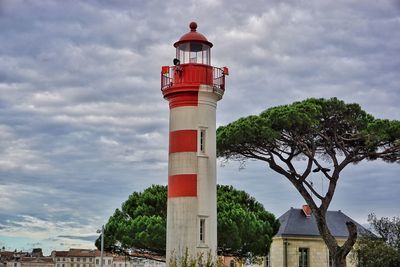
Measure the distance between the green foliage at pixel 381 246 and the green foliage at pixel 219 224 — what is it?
5104 mm

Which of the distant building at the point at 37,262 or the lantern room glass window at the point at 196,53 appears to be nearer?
the lantern room glass window at the point at 196,53

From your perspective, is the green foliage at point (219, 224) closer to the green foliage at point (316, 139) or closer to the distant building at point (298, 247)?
the green foliage at point (316, 139)

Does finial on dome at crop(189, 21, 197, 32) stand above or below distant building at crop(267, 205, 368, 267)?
above

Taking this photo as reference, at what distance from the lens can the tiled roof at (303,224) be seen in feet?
157

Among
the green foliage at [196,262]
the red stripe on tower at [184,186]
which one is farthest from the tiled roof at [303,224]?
the green foliage at [196,262]

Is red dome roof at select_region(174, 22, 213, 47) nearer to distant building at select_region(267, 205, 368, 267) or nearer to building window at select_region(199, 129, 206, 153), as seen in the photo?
building window at select_region(199, 129, 206, 153)

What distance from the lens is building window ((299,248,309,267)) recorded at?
4700 centimetres

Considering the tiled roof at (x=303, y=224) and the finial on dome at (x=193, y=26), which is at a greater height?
the finial on dome at (x=193, y=26)

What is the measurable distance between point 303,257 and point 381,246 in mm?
14568

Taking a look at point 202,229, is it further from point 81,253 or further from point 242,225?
point 81,253

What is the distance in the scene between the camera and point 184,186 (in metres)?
22.8

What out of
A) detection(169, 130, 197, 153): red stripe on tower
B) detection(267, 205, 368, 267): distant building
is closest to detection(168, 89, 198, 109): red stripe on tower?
detection(169, 130, 197, 153): red stripe on tower

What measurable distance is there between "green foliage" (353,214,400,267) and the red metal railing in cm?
1460

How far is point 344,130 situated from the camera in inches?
1231
